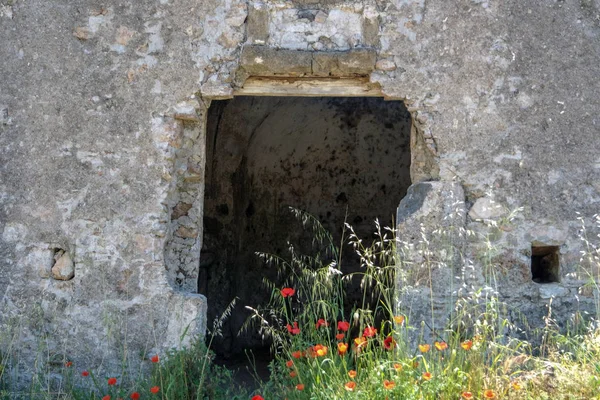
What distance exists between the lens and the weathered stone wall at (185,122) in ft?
17.4

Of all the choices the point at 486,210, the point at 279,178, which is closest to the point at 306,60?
the point at 486,210

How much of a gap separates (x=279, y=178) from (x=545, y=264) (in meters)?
4.34

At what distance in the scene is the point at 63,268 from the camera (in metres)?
5.36

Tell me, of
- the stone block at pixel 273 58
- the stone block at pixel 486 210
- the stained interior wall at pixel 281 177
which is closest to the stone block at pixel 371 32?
the stone block at pixel 273 58

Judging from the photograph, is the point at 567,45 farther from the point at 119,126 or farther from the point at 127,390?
the point at 127,390

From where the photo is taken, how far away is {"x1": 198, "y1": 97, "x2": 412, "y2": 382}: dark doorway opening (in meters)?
8.44

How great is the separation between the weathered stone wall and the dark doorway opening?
2778mm

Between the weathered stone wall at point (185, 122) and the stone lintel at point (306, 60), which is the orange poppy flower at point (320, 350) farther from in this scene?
the stone lintel at point (306, 60)

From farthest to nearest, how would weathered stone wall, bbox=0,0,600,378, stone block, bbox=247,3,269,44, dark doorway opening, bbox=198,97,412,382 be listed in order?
1. dark doorway opening, bbox=198,97,412,382
2. stone block, bbox=247,3,269,44
3. weathered stone wall, bbox=0,0,600,378

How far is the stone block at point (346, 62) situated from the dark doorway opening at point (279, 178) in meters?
2.81

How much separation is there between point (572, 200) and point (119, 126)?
3033 mm

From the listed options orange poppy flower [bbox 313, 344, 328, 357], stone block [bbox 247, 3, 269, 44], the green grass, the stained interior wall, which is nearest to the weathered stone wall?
stone block [bbox 247, 3, 269, 44]

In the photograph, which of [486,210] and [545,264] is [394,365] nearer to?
[486,210]

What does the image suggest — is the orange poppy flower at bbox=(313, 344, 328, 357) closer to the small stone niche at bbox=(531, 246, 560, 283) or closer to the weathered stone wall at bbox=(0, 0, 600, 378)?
the weathered stone wall at bbox=(0, 0, 600, 378)
